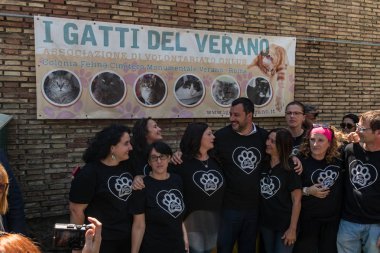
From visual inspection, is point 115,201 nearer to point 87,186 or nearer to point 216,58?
point 87,186

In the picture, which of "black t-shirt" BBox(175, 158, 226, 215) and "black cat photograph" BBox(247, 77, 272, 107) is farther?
"black cat photograph" BBox(247, 77, 272, 107)

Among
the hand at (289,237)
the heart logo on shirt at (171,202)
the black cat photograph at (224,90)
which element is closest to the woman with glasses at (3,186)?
the heart logo on shirt at (171,202)

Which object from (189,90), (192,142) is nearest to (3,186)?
(192,142)

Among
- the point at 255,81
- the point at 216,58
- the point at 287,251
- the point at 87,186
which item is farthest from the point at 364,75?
the point at 87,186

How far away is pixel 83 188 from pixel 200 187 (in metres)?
0.97

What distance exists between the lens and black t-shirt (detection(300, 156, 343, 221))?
3.34 m

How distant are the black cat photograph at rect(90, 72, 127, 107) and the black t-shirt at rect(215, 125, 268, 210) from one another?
221 cm

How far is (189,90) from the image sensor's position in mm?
5887

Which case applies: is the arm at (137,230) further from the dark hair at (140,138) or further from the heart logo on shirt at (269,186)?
the heart logo on shirt at (269,186)

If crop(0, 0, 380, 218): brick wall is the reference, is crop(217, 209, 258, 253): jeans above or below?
below

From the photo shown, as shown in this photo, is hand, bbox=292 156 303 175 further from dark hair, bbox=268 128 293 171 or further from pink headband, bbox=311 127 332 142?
pink headband, bbox=311 127 332 142

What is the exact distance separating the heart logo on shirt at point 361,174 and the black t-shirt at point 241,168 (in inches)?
31.2

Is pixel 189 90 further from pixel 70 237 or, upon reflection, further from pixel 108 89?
pixel 70 237

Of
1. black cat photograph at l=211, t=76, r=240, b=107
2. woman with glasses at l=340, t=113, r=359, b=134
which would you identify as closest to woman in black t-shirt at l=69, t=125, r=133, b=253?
black cat photograph at l=211, t=76, r=240, b=107
